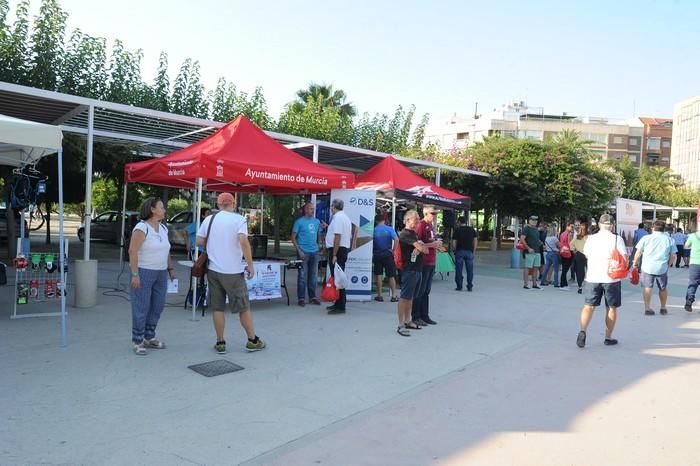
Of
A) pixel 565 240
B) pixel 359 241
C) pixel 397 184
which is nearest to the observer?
pixel 359 241

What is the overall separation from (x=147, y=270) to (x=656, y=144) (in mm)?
104370

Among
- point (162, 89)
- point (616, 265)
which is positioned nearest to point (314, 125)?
point (162, 89)

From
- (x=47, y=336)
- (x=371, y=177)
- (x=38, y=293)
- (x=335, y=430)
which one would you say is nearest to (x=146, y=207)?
(x=47, y=336)

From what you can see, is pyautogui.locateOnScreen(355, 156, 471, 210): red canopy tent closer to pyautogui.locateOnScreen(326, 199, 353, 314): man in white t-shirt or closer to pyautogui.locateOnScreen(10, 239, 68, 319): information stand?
pyautogui.locateOnScreen(326, 199, 353, 314): man in white t-shirt

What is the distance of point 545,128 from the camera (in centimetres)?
8344

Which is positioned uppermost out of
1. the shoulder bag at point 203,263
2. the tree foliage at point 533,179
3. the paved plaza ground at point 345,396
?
the tree foliage at point 533,179

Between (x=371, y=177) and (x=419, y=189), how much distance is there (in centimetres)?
111

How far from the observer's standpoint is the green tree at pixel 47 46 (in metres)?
14.4

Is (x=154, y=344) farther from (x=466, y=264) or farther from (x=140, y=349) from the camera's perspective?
(x=466, y=264)

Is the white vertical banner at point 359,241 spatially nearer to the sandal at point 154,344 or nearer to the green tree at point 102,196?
the sandal at point 154,344

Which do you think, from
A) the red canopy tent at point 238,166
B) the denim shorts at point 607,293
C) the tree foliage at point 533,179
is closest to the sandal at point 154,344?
the red canopy tent at point 238,166

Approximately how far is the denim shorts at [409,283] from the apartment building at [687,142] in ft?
308

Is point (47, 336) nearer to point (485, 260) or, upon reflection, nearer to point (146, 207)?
point (146, 207)

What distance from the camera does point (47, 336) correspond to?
6672mm
